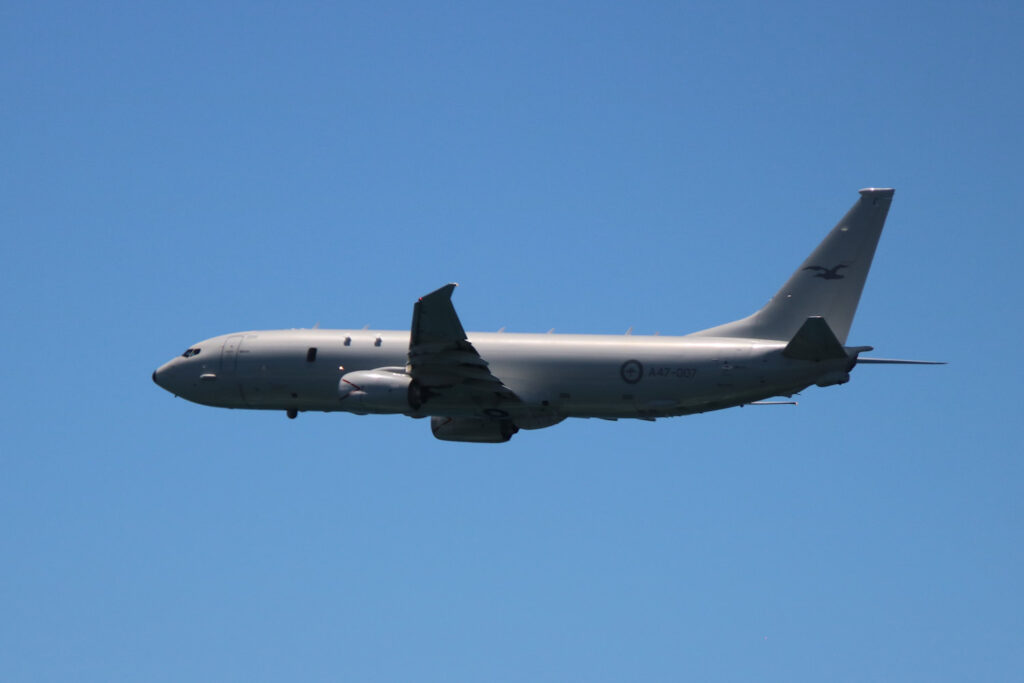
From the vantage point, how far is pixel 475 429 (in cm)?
5497

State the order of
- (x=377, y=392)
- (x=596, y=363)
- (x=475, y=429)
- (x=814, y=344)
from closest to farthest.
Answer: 1. (x=814, y=344)
2. (x=596, y=363)
3. (x=377, y=392)
4. (x=475, y=429)

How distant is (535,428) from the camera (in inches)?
2109

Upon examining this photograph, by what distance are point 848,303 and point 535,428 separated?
13420 millimetres

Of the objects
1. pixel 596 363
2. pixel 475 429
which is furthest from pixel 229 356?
pixel 596 363

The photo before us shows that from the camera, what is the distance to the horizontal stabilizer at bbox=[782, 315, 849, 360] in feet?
149

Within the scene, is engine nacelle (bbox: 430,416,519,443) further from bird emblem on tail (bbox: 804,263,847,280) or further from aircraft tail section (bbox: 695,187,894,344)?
bird emblem on tail (bbox: 804,263,847,280)

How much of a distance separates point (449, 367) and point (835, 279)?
49.6 feet

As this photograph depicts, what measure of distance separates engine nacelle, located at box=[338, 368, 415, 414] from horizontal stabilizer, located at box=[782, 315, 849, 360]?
14.6 meters

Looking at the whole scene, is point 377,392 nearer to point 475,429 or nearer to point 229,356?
point 475,429

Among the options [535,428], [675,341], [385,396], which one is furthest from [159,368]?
[675,341]

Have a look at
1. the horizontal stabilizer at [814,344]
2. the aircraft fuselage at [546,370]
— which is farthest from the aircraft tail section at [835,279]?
the horizontal stabilizer at [814,344]

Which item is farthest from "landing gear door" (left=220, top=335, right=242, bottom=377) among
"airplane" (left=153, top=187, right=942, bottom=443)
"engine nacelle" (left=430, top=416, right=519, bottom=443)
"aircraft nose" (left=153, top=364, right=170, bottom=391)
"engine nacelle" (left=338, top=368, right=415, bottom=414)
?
"engine nacelle" (left=430, top=416, right=519, bottom=443)

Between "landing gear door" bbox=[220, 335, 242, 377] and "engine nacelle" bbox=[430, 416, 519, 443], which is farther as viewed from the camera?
"landing gear door" bbox=[220, 335, 242, 377]

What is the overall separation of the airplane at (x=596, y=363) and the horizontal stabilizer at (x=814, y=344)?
0.05m
